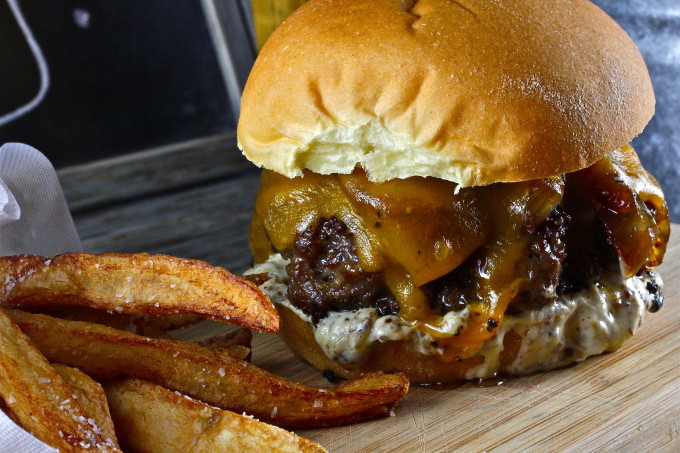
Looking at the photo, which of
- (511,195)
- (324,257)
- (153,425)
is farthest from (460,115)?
(153,425)

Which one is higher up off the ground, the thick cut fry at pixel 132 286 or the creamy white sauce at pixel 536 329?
the thick cut fry at pixel 132 286

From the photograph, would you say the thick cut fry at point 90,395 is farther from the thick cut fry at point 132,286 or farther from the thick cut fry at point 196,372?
the thick cut fry at point 132,286

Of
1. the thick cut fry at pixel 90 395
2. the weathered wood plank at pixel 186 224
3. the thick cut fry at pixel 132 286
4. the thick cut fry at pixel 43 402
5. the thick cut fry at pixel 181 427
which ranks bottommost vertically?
the weathered wood plank at pixel 186 224

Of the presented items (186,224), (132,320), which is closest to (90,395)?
(132,320)

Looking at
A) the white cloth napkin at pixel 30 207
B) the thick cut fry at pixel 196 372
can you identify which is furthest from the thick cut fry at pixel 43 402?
the white cloth napkin at pixel 30 207

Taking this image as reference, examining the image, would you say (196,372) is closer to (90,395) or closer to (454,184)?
(90,395)

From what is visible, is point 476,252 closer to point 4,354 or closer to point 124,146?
point 4,354

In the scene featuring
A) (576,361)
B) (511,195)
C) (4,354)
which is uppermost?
(4,354)
